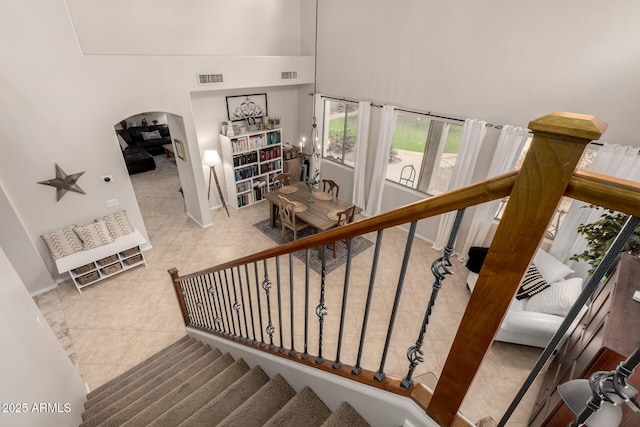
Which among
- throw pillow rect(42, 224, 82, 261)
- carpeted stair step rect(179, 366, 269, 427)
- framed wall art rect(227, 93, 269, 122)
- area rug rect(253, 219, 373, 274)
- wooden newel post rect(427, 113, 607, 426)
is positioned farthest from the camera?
framed wall art rect(227, 93, 269, 122)

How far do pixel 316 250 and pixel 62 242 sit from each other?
3784 millimetres

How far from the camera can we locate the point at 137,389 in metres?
2.50

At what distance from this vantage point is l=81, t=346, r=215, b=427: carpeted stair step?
2290 mm

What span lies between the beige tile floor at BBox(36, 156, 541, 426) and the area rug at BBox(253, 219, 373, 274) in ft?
0.46

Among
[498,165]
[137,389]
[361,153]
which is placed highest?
[498,165]

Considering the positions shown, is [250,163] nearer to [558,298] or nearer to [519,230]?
[558,298]

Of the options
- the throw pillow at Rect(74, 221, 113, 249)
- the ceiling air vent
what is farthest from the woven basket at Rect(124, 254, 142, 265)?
the ceiling air vent

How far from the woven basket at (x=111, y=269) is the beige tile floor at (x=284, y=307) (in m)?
0.12

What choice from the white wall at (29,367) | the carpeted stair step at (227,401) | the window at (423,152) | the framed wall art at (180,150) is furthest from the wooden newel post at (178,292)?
the window at (423,152)

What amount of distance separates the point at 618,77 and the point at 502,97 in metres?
1.15

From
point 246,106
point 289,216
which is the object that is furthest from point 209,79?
point 289,216

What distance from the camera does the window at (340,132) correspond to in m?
6.37

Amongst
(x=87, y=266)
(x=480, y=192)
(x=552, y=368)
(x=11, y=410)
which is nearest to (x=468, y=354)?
(x=480, y=192)

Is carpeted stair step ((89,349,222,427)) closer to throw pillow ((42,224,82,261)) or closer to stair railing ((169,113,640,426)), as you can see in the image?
stair railing ((169,113,640,426))
